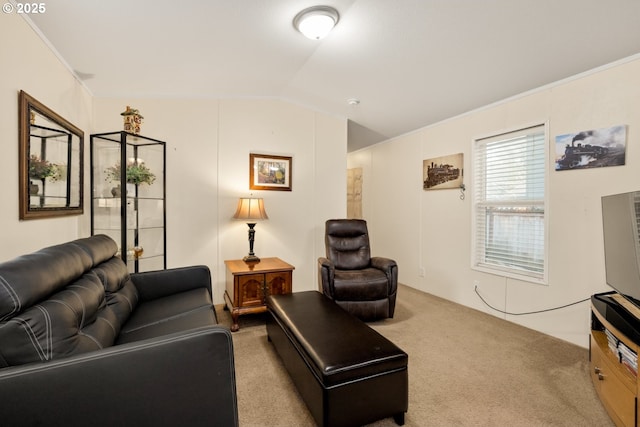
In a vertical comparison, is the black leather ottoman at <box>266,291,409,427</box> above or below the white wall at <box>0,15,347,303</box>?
below

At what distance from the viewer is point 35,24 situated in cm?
189

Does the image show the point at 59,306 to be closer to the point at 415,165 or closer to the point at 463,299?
the point at 463,299

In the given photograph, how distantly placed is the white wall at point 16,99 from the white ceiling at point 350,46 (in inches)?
7.0

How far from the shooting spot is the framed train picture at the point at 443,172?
3.62 m

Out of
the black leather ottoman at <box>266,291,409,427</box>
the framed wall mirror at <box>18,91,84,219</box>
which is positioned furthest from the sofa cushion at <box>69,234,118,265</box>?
the black leather ottoman at <box>266,291,409,427</box>

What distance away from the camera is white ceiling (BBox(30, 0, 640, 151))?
1.89m

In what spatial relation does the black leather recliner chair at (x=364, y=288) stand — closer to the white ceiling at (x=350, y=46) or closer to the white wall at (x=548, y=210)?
the white wall at (x=548, y=210)

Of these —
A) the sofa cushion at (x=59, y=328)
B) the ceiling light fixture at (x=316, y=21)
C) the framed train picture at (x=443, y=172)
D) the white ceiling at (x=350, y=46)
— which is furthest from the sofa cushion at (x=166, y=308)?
the framed train picture at (x=443, y=172)

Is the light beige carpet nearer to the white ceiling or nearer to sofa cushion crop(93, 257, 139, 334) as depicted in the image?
sofa cushion crop(93, 257, 139, 334)

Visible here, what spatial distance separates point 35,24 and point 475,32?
292 centimetres

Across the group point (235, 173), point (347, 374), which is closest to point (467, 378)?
point (347, 374)

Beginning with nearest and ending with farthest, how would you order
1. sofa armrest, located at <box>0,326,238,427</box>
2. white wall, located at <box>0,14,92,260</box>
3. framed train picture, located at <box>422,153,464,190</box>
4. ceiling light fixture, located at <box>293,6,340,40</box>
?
1. sofa armrest, located at <box>0,326,238,427</box>
2. white wall, located at <box>0,14,92,260</box>
3. ceiling light fixture, located at <box>293,6,340,40</box>
4. framed train picture, located at <box>422,153,464,190</box>

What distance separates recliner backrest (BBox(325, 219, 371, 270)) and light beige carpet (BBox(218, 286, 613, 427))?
74 centimetres

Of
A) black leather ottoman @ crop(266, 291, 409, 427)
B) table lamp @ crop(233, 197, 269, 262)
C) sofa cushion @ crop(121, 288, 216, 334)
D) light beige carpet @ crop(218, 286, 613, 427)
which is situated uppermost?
table lamp @ crop(233, 197, 269, 262)
